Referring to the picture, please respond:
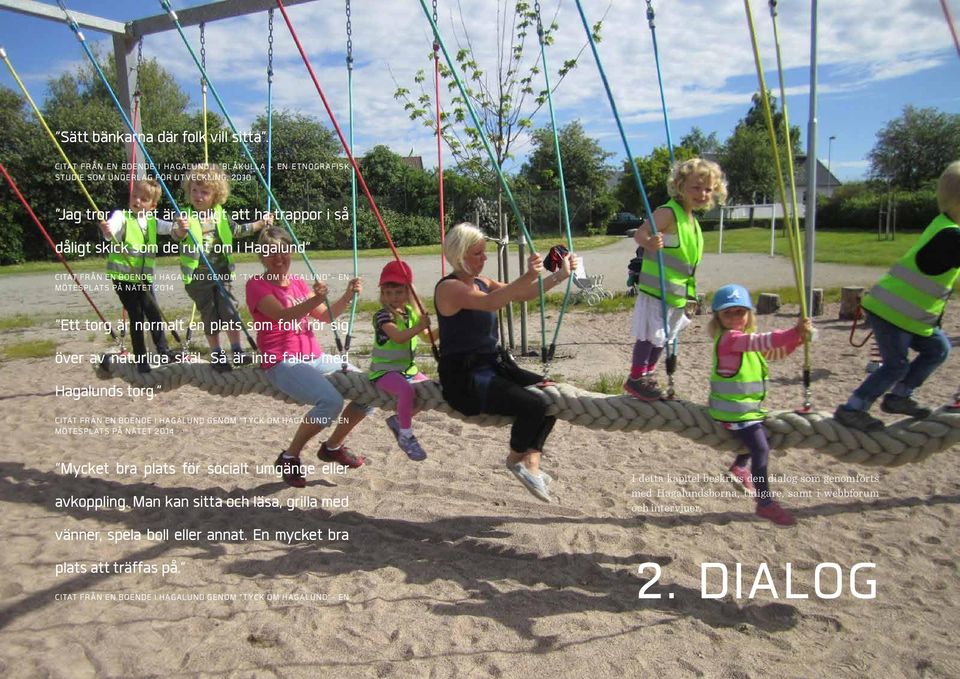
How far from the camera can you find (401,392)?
3672 millimetres

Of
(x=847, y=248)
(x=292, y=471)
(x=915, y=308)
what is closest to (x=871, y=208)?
(x=847, y=248)

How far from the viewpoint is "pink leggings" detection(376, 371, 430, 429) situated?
366 cm

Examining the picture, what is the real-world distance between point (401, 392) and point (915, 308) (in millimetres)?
2420

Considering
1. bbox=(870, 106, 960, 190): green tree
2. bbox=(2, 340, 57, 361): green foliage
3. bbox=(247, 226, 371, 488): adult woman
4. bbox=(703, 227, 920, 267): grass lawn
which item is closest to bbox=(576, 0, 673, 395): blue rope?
A: bbox=(247, 226, 371, 488): adult woman

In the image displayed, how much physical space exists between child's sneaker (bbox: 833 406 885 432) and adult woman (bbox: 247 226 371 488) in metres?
2.39

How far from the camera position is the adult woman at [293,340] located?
380 centimetres

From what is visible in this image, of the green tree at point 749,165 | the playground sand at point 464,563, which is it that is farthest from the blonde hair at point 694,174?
the green tree at point 749,165

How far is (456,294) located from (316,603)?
1595mm

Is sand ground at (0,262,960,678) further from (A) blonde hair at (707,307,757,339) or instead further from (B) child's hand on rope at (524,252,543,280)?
(B) child's hand on rope at (524,252,543,280)

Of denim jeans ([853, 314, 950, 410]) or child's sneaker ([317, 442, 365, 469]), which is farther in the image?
child's sneaker ([317, 442, 365, 469])

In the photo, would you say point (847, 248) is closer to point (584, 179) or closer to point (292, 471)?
point (584, 179)

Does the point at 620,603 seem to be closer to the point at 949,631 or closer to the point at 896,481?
the point at 949,631

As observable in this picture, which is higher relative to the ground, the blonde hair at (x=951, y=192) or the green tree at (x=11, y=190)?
the green tree at (x=11, y=190)

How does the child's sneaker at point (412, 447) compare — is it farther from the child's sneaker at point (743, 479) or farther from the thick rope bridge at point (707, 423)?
the child's sneaker at point (743, 479)
